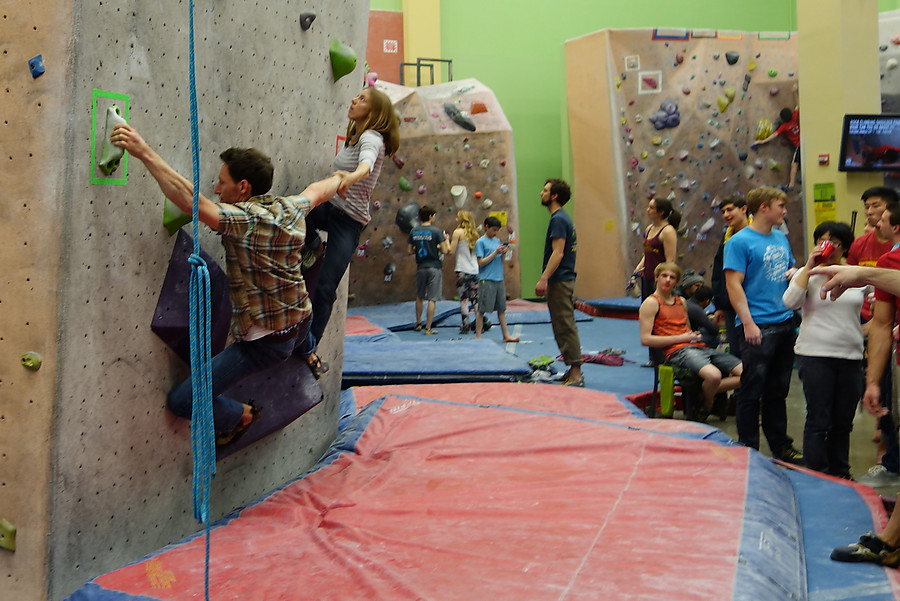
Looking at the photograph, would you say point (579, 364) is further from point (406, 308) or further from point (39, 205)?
point (406, 308)

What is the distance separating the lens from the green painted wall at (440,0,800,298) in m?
13.8

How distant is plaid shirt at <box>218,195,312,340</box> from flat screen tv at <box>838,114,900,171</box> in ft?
22.2

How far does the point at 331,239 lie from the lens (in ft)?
11.5

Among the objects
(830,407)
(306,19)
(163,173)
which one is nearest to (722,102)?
(830,407)

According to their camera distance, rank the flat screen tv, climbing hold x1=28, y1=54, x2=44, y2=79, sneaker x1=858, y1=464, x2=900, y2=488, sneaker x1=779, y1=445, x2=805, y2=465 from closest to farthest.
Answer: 1. climbing hold x1=28, y1=54, x2=44, y2=79
2. sneaker x1=858, y1=464, x2=900, y2=488
3. sneaker x1=779, y1=445, x2=805, y2=465
4. the flat screen tv

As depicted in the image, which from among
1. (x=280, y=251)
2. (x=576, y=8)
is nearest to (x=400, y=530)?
(x=280, y=251)

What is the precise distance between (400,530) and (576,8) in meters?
12.7

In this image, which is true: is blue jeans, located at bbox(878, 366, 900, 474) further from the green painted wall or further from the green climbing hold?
the green painted wall

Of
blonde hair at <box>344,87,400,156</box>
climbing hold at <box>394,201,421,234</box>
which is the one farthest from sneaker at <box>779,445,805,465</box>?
climbing hold at <box>394,201,421,234</box>

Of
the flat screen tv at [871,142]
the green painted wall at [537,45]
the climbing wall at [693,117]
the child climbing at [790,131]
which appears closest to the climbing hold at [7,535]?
the flat screen tv at [871,142]

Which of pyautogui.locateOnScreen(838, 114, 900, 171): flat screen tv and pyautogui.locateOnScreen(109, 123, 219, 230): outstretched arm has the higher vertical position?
pyautogui.locateOnScreen(838, 114, 900, 171): flat screen tv

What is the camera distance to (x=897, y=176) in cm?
838

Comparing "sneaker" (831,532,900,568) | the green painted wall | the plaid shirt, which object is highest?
the green painted wall

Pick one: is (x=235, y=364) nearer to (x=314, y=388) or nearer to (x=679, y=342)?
(x=314, y=388)
